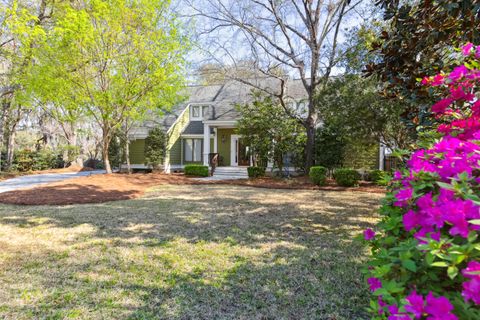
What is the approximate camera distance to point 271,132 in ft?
45.8

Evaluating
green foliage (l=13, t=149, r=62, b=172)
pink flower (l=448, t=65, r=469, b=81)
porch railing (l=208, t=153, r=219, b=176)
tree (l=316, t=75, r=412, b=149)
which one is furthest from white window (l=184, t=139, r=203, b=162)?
pink flower (l=448, t=65, r=469, b=81)

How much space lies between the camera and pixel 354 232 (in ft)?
17.1

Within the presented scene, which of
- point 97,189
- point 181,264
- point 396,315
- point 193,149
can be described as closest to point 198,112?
point 193,149

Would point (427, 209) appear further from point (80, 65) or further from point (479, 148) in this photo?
point (80, 65)

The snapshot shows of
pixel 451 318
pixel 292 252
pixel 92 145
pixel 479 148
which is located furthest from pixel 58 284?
pixel 92 145

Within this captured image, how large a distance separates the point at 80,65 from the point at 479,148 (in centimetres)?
1291

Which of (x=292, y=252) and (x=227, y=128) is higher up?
(x=227, y=128)

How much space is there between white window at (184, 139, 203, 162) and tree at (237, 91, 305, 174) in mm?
7072

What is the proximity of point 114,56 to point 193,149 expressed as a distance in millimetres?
10075

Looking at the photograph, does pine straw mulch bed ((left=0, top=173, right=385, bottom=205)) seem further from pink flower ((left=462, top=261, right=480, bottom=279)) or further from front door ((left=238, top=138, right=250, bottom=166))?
pink flower ((left=462, top=261, right=480, bottom=279))

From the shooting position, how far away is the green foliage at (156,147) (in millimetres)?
18406

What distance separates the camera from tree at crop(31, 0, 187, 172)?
1078cm

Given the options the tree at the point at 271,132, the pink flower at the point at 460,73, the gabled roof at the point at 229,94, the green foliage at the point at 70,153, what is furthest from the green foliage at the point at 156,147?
the pink flower at the point at 460,73

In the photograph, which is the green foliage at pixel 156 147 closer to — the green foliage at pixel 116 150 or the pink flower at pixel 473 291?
the green foliage at pixel 116 150
